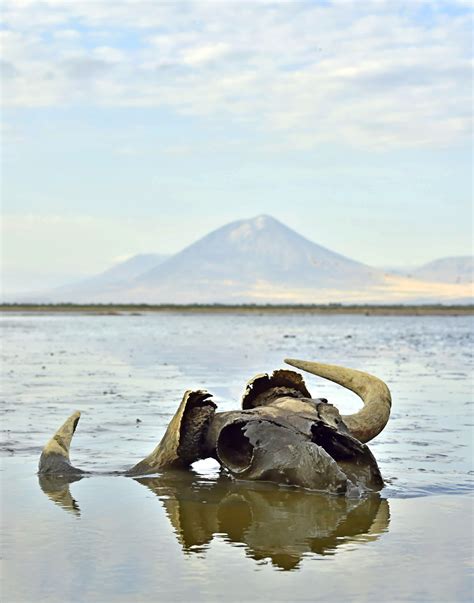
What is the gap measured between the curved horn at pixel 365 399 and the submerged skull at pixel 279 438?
1 centimetres

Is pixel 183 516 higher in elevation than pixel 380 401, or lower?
lower

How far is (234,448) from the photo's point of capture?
11.5m

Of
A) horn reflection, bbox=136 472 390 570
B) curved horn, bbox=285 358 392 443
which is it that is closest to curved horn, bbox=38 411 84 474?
horn reflection, bbox=136 472 390 570

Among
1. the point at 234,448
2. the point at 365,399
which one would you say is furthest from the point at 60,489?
the point at 365,399

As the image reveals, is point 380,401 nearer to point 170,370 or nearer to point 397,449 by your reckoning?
point 397,449

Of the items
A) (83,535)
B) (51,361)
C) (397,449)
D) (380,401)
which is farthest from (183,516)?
(51,361)

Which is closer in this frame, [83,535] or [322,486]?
[83,535]

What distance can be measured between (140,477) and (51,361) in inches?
752

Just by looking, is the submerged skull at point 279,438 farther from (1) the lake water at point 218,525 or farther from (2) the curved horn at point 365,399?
(1) the lake water at point 218,525

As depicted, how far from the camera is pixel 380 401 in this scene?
12.1 m

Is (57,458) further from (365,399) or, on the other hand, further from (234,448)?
(365,399)

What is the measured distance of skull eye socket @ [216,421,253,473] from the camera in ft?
37.0

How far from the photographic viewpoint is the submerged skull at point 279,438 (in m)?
10.6

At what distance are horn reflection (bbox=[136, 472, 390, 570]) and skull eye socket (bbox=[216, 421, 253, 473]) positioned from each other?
0.68 ft
